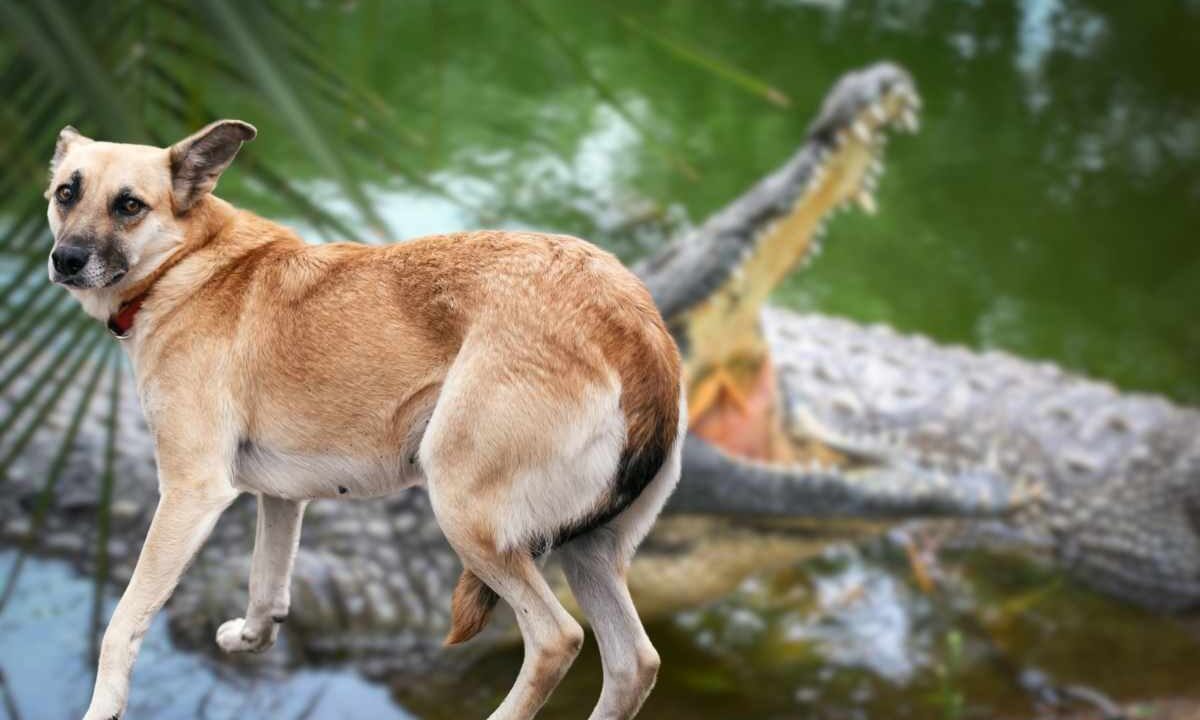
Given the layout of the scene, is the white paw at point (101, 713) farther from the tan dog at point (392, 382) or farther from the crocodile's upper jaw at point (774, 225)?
the crocodile's upper jaw at point (774, 225)

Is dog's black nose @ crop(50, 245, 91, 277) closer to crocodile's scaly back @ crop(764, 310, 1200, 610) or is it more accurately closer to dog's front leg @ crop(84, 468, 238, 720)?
dog's front leg @ crop(84, 468, 238, 720)

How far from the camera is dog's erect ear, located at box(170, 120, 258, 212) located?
119 cm

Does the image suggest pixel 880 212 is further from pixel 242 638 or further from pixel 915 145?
pixel 242 638

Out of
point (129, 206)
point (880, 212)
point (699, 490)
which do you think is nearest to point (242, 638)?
point (129, 206)

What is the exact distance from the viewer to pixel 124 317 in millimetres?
1267

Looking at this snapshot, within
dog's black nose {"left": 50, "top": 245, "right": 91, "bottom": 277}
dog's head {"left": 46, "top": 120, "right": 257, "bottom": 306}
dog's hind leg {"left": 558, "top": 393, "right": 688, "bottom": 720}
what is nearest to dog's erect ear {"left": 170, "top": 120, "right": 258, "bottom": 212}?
dog's head {"left": 46, "top": 120, "right": 257, "bottom": 306}

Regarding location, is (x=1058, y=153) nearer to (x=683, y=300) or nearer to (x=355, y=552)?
(x=683, y=300)

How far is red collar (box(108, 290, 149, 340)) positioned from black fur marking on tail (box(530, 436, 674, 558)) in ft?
1.39

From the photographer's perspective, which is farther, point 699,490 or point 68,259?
point 699,490

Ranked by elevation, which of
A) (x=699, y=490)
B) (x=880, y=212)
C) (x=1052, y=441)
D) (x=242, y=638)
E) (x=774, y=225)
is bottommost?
(x=1052, y=441)

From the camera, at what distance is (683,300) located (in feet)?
10.3

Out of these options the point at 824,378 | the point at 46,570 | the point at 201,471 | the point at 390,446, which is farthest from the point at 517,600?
the point at 824,378

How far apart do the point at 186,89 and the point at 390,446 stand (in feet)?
1.95

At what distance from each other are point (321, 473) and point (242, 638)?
265mm
